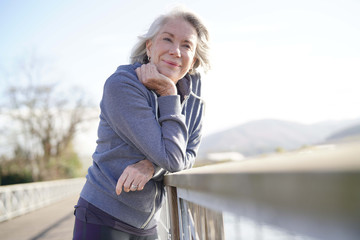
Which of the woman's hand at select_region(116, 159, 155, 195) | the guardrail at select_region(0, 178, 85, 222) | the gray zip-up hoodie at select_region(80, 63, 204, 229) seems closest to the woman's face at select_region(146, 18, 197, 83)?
the gray zip-up hoodie at select_region(80, 63, 204, 229)

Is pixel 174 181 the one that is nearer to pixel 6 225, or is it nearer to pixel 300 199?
pixel 300 199

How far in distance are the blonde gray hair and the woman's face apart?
2cm

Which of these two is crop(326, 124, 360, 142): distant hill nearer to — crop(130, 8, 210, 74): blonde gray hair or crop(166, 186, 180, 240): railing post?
crop(166, 186, 180, 240): railing post

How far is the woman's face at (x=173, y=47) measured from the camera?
1.70 metres

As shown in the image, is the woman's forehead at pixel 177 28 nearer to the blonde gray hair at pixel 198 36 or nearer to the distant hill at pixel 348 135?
the blonde gray hair at pixel 198 36

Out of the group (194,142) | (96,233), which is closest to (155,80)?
(194,142)

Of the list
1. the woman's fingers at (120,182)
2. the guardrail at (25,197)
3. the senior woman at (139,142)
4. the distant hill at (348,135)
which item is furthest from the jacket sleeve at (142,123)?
the guardrail at (25,197)

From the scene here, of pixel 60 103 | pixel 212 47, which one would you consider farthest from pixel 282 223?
pixel 60 103

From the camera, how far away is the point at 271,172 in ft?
1.33

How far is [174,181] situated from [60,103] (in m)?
26.5

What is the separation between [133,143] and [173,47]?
517 millimetres

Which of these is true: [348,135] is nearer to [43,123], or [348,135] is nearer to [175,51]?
[175,51]

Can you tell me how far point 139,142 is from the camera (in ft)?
4.62

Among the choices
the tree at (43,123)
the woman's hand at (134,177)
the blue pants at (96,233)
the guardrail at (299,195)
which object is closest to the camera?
the guardrail at (299,195)
